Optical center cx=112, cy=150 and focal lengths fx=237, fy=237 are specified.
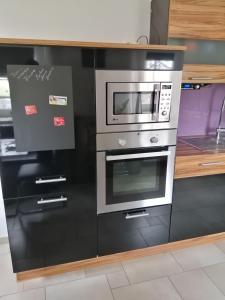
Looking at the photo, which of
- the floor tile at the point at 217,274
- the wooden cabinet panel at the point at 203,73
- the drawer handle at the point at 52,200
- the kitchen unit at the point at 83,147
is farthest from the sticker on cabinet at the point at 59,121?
the floor tile at the point at 217,274

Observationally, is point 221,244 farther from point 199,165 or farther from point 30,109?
point 30,109

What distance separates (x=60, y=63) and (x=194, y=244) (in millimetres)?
1923

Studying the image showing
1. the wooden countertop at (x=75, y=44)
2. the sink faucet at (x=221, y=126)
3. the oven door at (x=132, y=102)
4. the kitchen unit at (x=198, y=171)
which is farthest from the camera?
the sink faucet at (x=221, y=126)

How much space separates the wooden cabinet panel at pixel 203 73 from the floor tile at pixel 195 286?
1545 mm

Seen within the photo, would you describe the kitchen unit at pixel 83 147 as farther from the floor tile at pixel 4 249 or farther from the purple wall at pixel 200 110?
the purple wall at pixel 200 110

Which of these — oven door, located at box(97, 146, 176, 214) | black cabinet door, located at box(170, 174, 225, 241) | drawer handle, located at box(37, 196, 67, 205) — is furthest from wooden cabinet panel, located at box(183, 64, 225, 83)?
drawer handle, located at box(37, 196, 67, 205)

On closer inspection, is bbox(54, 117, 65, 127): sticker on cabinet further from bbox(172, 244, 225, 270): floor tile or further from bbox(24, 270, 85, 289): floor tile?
bbox(172, 244, 225, 270): floor tile

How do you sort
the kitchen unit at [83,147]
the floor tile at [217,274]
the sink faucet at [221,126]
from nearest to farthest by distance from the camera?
the kitchen unit at [83,147] → the floor tile at [217,274] → the sink faucet at [221,126]

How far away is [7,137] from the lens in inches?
58.6

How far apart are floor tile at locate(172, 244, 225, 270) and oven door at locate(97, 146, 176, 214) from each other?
55cm

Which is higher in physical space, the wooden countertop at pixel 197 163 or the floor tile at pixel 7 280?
the wooden countertop at pixel 197 163

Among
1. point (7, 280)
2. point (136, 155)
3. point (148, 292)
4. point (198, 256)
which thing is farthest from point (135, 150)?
point (7, 280)

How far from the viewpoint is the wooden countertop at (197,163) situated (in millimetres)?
1887

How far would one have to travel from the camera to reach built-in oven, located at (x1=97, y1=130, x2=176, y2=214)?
1696mm
